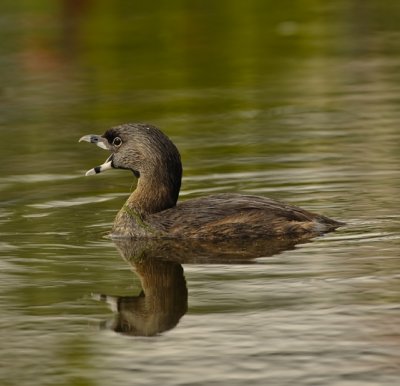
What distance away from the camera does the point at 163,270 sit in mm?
10672

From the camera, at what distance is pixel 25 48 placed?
26219 mm

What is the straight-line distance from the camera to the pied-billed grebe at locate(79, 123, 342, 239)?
37.7ft

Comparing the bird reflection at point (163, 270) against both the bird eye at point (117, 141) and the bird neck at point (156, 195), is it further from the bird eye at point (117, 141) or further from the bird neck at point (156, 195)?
the bird eye at point (117, 141)

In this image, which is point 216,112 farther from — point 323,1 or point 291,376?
point 323,1

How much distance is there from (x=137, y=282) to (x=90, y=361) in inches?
84.9

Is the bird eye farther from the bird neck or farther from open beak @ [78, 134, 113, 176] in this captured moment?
the bird neck

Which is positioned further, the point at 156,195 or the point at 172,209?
the point at 156,195

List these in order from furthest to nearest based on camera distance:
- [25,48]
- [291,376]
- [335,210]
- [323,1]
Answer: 1. [323,1]
2. [25,48]
3. [335,210]
4. [291,376]

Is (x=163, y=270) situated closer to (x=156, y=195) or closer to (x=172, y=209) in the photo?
(x=172, y=209)

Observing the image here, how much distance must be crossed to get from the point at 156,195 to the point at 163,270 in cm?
178

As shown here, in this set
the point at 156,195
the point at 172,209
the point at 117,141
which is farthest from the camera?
the point at 117,141

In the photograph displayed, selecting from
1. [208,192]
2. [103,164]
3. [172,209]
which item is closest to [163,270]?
[172,209]

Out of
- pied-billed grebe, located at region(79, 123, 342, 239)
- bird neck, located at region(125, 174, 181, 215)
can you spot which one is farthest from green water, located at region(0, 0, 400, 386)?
bird neck, located at region(125, 174, 181, 215)

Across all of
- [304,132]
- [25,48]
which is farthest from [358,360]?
[25,48]
